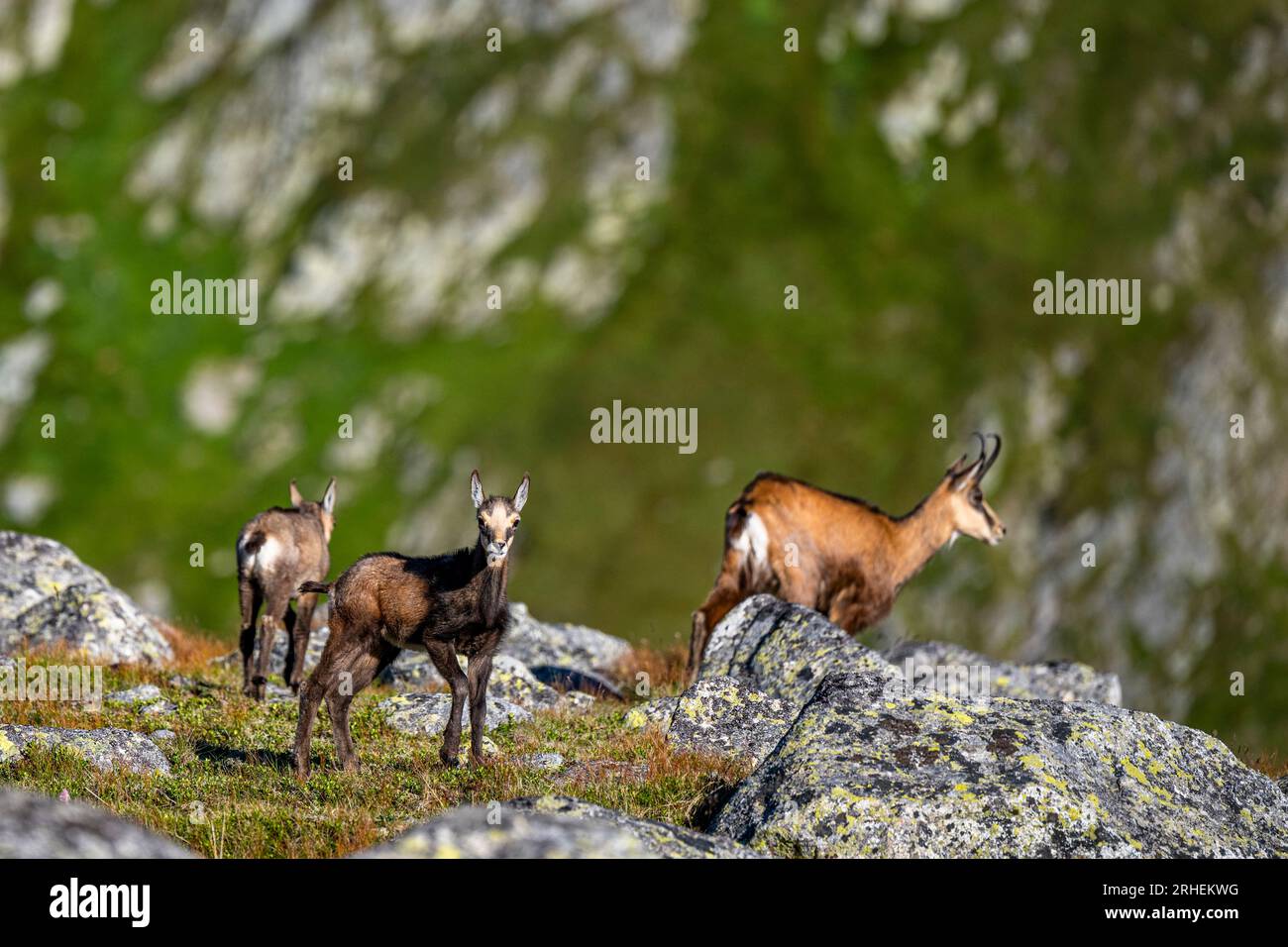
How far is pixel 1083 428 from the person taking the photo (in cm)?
10794

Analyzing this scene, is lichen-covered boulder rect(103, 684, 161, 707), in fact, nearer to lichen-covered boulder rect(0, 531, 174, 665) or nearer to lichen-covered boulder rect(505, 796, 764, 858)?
lichen-covered boulder rect(0, 531, 174, 665)

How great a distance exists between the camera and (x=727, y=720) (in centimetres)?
1509

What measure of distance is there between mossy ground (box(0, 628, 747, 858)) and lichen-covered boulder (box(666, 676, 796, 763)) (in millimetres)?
388

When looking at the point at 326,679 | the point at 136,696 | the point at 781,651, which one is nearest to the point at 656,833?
the point at 326,679

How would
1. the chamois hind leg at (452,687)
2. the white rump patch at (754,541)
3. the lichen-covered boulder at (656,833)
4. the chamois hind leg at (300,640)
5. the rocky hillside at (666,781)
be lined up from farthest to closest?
1. the white rump patch at (754,541)
2. the chamois hind leg at (300,640)
3. the chamois hind leg at (452,687)
4. the rocky hillside at (666,781)
5. the lichen-covered boulder at (656,833)

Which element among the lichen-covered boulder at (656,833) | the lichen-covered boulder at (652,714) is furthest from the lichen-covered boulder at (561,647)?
the lichen-covered boulder at (656,833)

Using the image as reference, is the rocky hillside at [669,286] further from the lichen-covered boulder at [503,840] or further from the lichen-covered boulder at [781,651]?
the lichen-covered boulder at [503,840]

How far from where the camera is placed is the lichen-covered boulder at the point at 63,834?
7.60 meters

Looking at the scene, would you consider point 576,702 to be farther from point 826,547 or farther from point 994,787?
point 994,787

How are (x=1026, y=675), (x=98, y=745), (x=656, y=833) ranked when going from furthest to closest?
(x=1026, y=675)
(x=98, y=745)
(x=656, y=833)

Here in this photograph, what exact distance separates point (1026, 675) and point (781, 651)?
5.99m

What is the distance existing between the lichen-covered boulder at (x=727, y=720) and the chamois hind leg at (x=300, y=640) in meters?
6.39

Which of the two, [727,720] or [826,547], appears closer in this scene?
[727,720]
